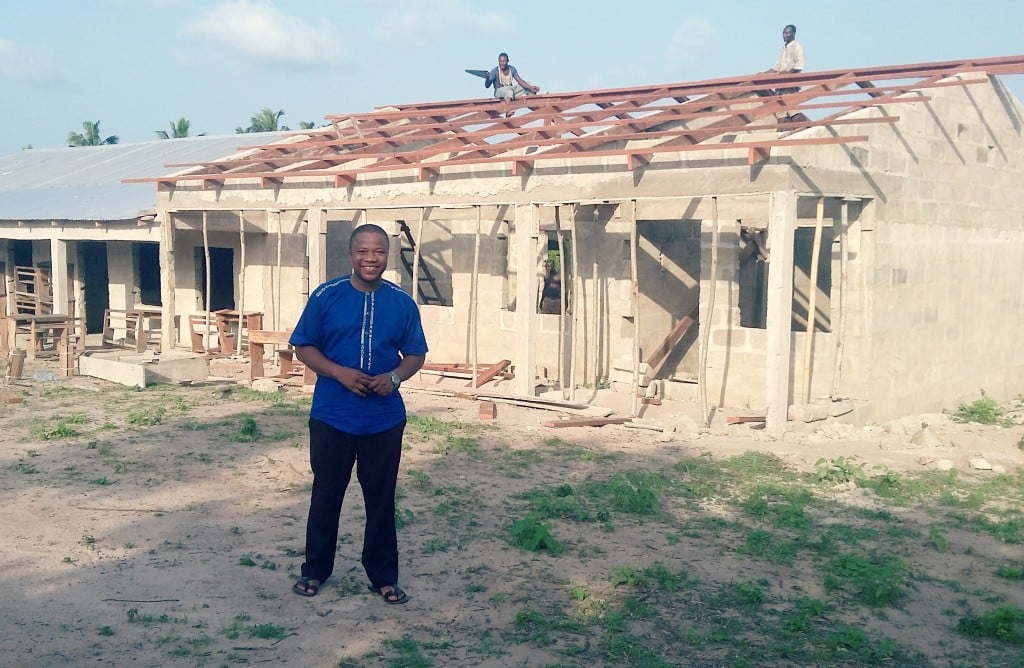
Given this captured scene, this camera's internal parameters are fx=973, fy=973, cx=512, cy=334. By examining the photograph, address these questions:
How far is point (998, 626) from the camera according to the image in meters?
5.02

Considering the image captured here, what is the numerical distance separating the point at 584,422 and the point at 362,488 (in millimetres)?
6345

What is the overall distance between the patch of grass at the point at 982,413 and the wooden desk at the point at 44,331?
12401 mm

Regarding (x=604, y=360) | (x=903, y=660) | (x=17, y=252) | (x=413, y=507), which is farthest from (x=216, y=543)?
(x=17, y=252)

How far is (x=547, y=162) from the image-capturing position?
1265cm

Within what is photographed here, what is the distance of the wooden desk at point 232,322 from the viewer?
17109mm

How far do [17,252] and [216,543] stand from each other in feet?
60.8

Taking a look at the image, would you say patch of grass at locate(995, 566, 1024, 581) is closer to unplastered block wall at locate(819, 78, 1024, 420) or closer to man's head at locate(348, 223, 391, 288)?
man's head at locate(348, 223, 391, 288)

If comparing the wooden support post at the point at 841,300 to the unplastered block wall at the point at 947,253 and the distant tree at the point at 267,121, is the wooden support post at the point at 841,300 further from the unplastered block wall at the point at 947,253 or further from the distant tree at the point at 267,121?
the distant tree at the point at 267,121

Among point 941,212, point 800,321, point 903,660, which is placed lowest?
point 903,660

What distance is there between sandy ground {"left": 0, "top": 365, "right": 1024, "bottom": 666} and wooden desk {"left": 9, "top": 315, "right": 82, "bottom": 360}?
315cm

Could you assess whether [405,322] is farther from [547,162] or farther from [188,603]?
[547,162]

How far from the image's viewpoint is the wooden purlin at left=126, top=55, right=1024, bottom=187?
37.3 ft

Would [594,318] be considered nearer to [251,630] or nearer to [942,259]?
[942,259]

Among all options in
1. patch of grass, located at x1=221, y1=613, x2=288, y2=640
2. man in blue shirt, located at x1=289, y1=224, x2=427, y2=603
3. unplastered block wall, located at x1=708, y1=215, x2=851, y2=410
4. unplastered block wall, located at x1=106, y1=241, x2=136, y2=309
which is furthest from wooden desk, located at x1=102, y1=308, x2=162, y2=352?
patch of grass, located at x1=221, y1=613, x2=288, y2=640
